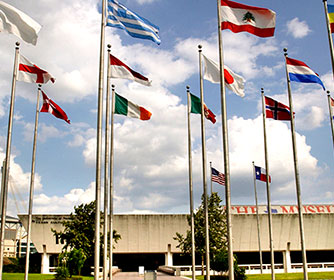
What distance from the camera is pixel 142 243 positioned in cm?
6800

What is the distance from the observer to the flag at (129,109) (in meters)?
24.1

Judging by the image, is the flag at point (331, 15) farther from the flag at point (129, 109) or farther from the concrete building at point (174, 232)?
the concrete building at point (174, 232)

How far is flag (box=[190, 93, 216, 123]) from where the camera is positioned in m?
26.2

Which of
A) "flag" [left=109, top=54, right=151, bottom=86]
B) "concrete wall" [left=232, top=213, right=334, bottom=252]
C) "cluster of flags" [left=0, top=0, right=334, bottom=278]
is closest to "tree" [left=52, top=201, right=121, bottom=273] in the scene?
"cluster of flags" [left=0, top=0, right=334, bottom=278]

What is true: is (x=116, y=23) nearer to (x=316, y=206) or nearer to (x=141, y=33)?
(x=141, y=33)

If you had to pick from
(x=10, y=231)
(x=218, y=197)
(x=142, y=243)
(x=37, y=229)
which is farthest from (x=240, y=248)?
(x=10, y=231)

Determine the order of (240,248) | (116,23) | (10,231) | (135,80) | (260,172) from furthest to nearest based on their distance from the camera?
1. (10,231)
2. (240,248)
3. (260,172)
4. (135,80)
5. (116,23)

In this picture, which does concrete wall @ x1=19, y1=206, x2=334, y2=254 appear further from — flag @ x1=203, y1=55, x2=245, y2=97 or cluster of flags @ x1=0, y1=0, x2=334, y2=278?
flag @ x1=203, y1=55, x2=245, y2=97

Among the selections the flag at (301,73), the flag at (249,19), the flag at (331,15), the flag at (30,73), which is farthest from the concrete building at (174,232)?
the flag at (249,19)

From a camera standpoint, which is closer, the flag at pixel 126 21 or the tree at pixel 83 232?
the flag at pixel 126 21

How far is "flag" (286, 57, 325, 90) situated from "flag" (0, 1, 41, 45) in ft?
44.6

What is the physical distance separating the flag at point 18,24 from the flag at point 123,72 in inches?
182

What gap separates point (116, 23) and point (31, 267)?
184ft

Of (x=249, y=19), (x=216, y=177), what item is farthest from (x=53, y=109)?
(x=216, y=177)
